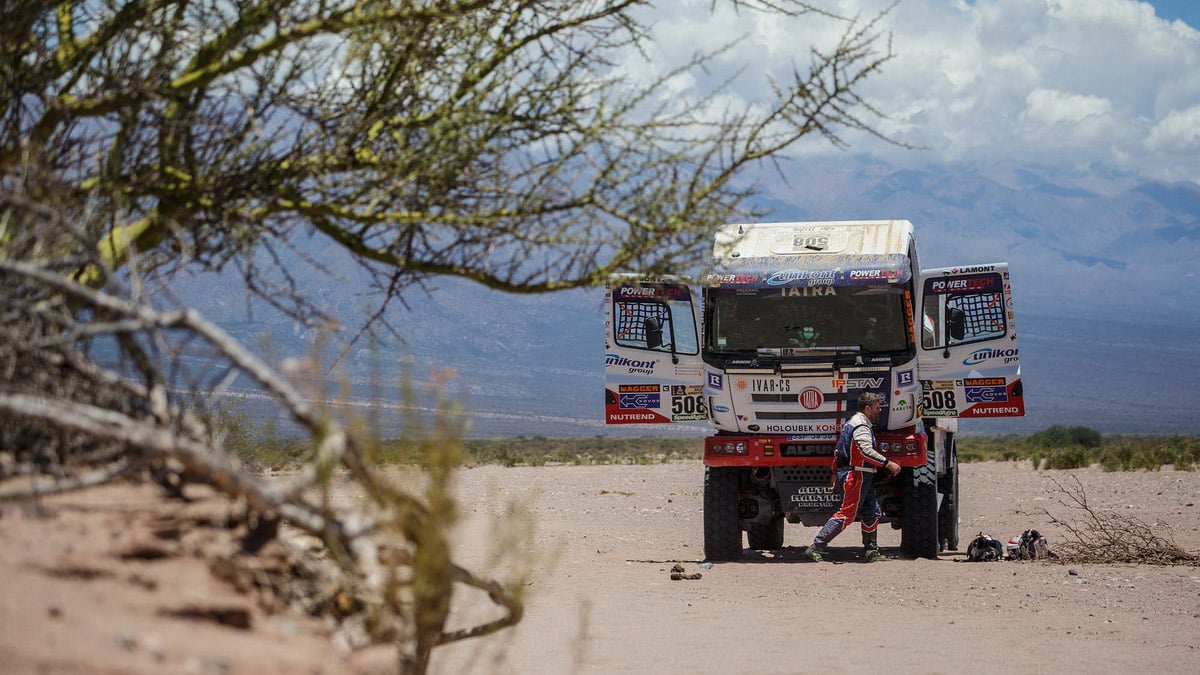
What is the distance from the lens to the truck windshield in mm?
14102

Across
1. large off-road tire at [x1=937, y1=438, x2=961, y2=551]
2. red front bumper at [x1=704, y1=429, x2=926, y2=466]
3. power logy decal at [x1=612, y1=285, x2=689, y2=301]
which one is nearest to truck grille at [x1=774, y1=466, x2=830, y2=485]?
red front bumper at [x1=704, y1=429, x2=926, y2=466]

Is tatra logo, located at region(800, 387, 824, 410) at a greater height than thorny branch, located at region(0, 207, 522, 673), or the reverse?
tatra logo, located at region(800, 387, 824, 410)

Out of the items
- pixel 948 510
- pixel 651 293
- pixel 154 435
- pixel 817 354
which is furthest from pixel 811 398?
pixel 154 435

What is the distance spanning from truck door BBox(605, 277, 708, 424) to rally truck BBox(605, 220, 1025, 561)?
1 centimetres

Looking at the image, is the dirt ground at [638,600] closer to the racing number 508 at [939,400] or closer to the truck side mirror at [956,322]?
the racing number 508 at [939,400]

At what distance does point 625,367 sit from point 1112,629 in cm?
557

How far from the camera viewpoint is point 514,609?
5.74 meters

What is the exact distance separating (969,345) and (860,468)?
1.73m

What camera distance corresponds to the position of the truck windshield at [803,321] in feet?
46.3

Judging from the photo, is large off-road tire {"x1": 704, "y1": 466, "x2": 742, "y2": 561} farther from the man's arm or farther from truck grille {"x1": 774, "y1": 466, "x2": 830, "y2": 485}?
the man's arm

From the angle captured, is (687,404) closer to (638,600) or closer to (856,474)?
(856,474)

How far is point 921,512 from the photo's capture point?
14.7 m

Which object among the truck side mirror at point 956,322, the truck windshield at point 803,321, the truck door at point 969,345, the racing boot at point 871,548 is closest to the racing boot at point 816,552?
the racing boot at point 871,548

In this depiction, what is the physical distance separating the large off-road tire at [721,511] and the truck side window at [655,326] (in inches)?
60.9
